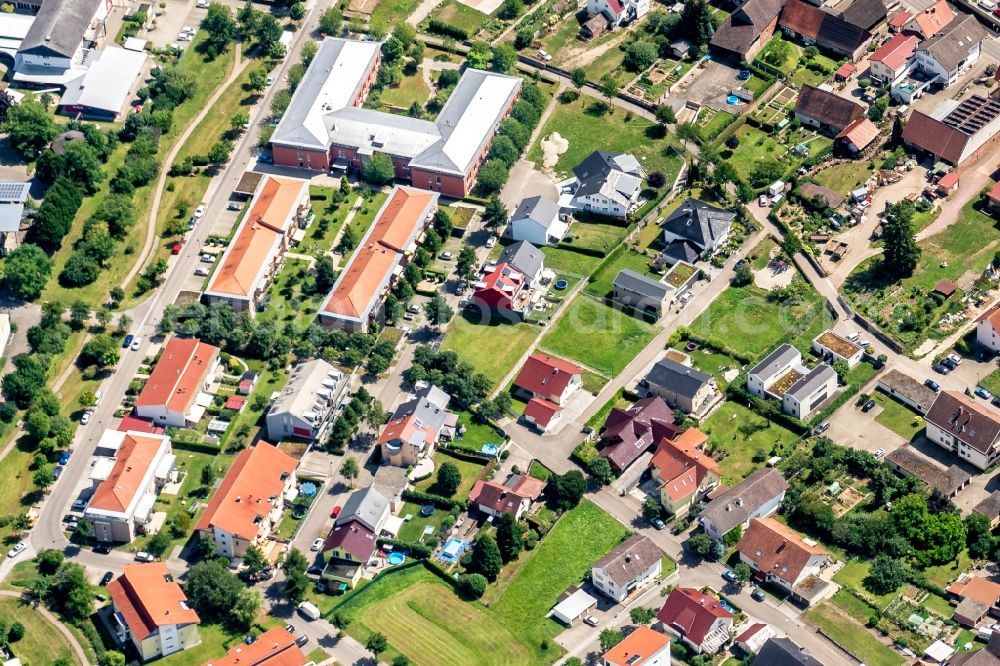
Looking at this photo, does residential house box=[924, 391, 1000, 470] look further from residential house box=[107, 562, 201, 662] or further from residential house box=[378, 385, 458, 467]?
residential house box=[107, 562, 201, 662]

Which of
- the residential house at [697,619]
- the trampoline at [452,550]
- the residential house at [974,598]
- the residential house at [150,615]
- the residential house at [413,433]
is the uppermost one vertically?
the residential house at [974,598]

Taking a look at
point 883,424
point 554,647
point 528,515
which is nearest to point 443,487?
point 528,515

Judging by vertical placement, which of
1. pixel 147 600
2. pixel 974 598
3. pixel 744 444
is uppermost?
pixel 974 598

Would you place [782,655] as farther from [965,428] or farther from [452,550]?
[965,428]

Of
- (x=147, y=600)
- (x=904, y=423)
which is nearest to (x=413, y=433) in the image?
(x=147, y=600)

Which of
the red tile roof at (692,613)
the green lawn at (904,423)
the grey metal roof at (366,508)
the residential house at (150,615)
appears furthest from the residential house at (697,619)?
the residential house at (150,615)

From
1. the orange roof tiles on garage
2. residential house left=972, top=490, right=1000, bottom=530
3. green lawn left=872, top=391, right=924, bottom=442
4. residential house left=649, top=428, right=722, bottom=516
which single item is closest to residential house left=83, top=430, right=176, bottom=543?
the orange roof tiles on garage

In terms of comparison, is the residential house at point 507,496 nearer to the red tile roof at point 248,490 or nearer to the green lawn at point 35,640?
the red tile roof at point 248,490
